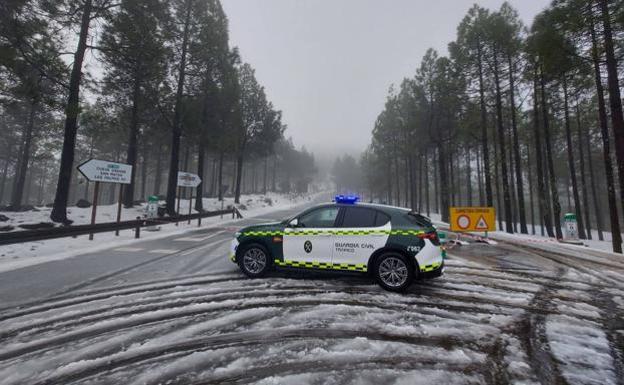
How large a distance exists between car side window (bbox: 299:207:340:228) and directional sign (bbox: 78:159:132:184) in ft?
33.5

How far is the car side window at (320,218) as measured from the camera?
564 centimetres

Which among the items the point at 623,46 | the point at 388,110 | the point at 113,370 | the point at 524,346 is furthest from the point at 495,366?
the point at 388,110

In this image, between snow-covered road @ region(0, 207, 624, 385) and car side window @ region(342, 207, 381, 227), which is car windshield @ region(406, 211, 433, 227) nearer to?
car side window @ region(342, 207, 381, 227)

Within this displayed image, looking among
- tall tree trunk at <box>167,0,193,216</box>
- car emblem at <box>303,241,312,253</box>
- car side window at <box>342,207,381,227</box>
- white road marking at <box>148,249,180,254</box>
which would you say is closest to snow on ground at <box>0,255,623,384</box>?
car emblem at <box>303,241,312,253</box>

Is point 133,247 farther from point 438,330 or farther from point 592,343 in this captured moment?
point 592,343

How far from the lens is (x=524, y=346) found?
10.2 feet

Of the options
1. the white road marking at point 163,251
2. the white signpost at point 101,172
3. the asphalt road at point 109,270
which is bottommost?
the asphalt road at point 109,270

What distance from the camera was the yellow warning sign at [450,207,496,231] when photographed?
12.0 metres

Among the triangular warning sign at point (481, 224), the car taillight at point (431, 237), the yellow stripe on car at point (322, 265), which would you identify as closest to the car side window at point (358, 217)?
the yellow stripe on car at point (322, 265)

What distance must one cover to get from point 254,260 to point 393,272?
296 cm

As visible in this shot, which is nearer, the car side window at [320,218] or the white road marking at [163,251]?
the car side window at [320,218]

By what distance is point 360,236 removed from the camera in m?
5.27

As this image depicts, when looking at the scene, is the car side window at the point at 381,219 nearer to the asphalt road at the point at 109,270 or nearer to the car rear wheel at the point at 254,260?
the car rear wheel at the point at 254,260

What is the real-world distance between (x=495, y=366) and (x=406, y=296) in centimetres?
203
